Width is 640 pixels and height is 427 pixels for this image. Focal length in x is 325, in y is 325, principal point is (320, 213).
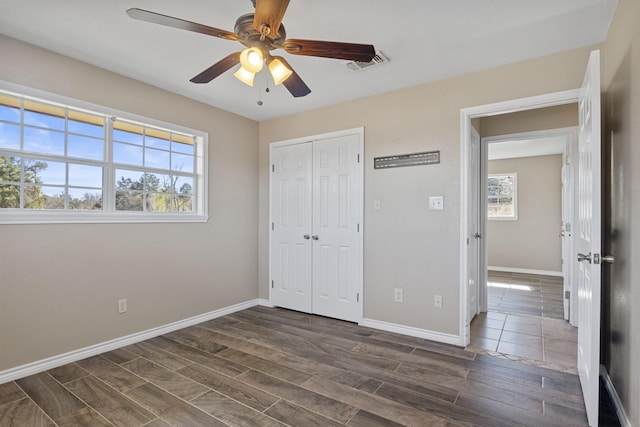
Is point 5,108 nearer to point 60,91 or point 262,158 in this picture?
point 60,91

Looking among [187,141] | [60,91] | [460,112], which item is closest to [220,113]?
[187,141]

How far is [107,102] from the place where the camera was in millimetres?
2842

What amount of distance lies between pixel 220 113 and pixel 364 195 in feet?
6.46

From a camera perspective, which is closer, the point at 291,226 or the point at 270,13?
the point at 270,13

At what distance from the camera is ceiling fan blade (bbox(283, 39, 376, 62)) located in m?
1.76

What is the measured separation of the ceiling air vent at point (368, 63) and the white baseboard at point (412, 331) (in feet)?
8.03

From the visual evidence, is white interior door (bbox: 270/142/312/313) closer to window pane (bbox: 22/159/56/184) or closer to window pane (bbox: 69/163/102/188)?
window pane (bbox: 69/163/102/188)

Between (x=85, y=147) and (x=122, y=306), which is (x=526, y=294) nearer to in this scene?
(x=122, y=306)

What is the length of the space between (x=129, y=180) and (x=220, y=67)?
1.66 metres

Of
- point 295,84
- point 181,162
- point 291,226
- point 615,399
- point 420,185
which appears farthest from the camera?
point 291,226

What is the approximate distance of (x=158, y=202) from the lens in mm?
3309

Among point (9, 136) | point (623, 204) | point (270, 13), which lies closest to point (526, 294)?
point (623, 204)

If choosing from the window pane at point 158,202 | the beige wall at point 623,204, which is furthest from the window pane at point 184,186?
the beige wall at point 623,204

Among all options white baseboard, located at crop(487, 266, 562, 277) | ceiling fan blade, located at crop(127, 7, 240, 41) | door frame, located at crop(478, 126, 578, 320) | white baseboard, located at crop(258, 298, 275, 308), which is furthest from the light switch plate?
white baseboard, located at crop(487, 266, 562, 277)
